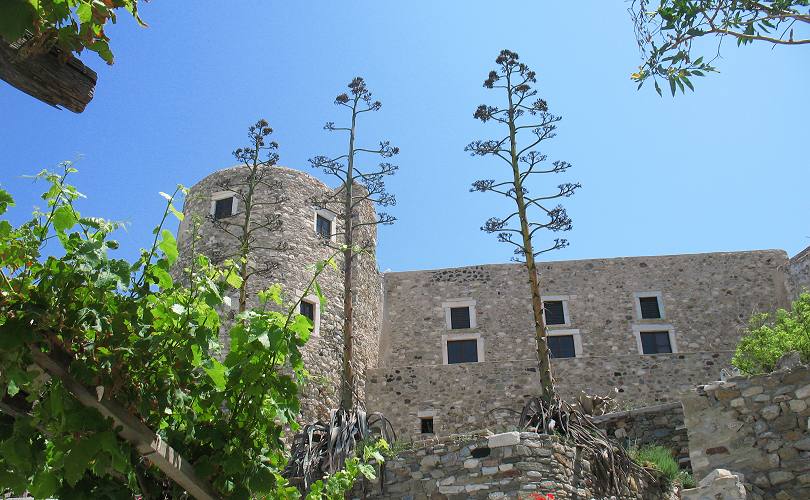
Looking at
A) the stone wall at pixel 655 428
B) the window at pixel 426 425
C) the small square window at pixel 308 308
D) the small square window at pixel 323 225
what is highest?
the small square window at pixel 323 225

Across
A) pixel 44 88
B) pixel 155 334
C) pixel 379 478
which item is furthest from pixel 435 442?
pixel 44 88

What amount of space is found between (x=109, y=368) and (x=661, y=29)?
496cm

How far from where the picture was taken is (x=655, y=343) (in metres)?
21.3

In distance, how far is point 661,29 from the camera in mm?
6215

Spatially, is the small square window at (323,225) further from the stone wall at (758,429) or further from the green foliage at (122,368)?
the green foliage at (122,368)

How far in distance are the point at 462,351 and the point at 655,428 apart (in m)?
9.51

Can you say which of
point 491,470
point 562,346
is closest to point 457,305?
point 562,346

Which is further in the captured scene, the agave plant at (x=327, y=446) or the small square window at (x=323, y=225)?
the small square window at (x=323, y=225)

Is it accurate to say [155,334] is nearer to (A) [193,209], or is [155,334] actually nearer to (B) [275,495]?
(B) [275,495]

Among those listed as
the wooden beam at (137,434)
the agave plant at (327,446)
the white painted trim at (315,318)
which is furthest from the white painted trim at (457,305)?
the wooden beam at (137,434)

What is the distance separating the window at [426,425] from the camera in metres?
17.7

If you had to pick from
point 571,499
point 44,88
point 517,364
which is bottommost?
point 571,499

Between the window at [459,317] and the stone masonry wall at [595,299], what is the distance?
0.22 m

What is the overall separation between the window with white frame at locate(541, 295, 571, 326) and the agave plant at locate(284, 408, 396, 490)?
11.3 metres
